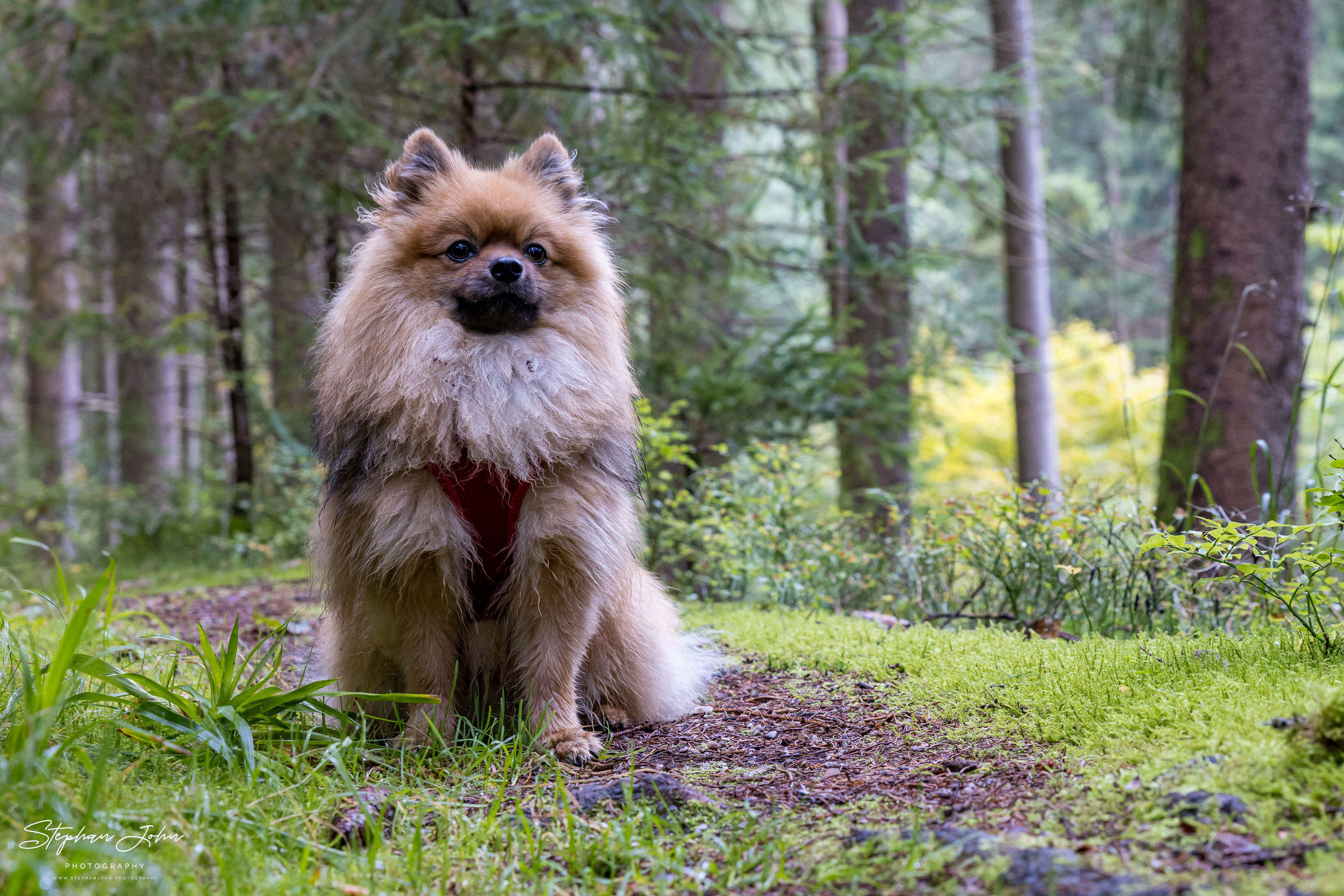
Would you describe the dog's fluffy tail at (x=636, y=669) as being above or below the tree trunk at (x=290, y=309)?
below

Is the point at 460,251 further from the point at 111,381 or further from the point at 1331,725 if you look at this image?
the point at 111,381

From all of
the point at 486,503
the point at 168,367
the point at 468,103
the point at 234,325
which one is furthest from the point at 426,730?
the point at 168,367

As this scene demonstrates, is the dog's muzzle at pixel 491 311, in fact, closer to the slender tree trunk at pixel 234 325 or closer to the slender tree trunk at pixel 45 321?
the slender tree trunk at pixel 234 325

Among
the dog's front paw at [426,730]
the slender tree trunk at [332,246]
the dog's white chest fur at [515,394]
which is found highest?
the slender tree trunk at [332,246]

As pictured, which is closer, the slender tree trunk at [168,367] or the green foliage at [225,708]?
the green foliage at [225,708]

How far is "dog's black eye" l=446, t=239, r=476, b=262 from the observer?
3344mm

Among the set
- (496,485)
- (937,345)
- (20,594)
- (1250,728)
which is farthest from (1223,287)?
(20,594)

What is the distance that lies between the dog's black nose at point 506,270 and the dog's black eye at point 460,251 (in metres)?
0.15

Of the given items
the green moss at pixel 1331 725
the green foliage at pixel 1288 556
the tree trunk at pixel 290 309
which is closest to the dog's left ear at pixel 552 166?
the green foliage at pixel 1288 556

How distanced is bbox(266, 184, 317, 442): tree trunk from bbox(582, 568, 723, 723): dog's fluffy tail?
19.3 ft

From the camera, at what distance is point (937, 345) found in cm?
877

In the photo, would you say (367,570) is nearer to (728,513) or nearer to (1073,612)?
(728,513)

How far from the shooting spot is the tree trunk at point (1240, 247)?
527 cm

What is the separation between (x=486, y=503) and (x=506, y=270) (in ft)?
2.68
